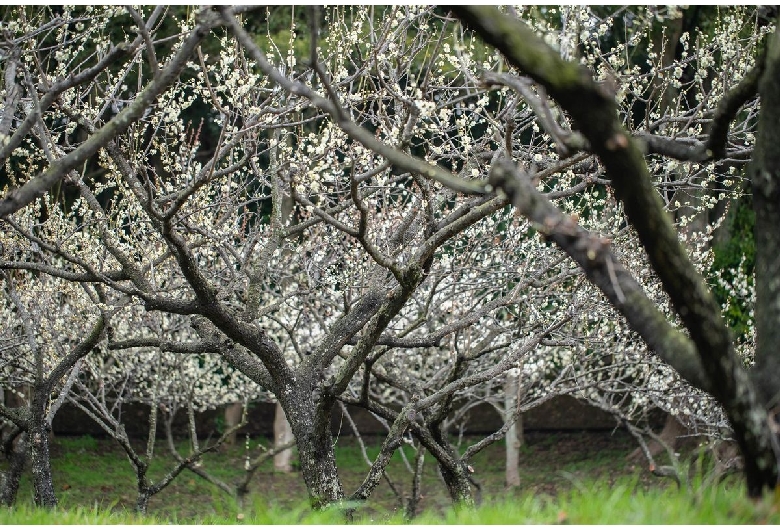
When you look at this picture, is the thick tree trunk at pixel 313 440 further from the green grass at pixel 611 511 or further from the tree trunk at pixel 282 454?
the tree trunk at pixel 282 454

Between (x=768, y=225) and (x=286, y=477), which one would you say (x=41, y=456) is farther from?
(x=286, y=477)

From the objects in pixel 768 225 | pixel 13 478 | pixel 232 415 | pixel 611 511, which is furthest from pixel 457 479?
pixel 232 415

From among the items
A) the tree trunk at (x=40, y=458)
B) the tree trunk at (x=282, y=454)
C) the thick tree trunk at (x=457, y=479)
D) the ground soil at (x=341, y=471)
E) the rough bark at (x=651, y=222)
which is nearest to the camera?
the rough bark at (x=651, y=222)

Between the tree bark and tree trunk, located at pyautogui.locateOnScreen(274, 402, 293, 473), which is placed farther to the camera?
tree trunk, located at pyautogui.locateOnScreen(274, 402, 293, 473)

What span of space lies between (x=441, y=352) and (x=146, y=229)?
14.2 ft

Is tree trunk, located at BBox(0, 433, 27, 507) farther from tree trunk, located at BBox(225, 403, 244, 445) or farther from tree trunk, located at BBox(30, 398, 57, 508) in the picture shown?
tree trunk, located at BBox(225, 403, 244, 445)

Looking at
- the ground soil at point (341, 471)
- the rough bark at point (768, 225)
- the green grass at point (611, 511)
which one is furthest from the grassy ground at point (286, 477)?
the rough bark at point (768, 225)

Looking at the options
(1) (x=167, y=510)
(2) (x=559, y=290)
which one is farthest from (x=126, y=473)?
(2) (x=559, y=290)

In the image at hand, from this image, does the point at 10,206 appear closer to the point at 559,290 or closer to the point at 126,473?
the point at 559,290

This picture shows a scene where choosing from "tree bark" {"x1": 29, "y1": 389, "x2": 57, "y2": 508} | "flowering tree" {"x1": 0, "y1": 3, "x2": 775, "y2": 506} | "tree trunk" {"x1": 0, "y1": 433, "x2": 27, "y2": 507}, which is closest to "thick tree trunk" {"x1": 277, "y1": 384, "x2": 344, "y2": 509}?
"flowering tree" {"x1": 0, "y1": 3, "x2": 775, "y2": 506}

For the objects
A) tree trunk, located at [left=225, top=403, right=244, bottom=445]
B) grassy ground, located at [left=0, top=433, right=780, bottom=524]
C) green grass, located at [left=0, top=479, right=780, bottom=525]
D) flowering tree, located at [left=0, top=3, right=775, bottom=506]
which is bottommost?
grassy ground, located at [left=0, top=433, right=780, bottom=524]

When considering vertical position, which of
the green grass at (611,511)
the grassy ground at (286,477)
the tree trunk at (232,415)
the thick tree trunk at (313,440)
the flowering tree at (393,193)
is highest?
the flowering tree at (393,193)

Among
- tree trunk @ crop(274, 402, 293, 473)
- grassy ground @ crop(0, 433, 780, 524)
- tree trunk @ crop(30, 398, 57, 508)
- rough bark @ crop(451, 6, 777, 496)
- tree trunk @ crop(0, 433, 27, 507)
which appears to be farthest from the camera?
tree trunk @ crop(274, 402, 293, 473)

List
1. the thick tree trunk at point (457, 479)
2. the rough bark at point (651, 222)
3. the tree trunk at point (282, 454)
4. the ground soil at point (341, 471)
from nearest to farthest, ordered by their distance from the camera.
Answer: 1. the rough bark at point (651, 222)
2. the thick tree trunk at point (457, 479)
3. the ground soil at point (341, 471)
4. the tree trunk at point (282, 454)
